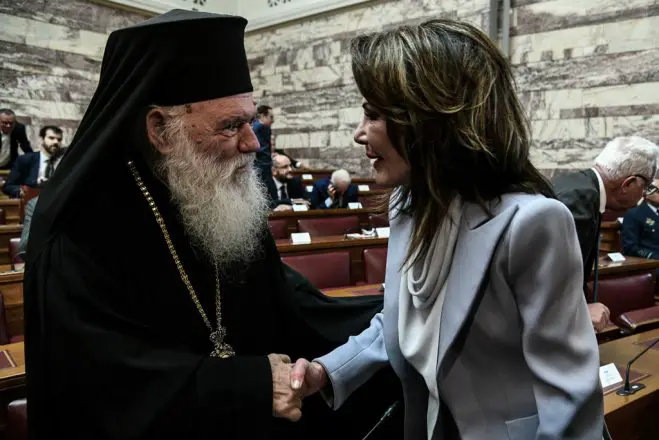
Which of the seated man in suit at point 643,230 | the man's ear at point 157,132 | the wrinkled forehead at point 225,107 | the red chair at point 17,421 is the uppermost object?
the wrinkled forehead at point 225,107

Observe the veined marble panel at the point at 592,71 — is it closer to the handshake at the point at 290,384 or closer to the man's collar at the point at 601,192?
the man's collar at the point at 601,192

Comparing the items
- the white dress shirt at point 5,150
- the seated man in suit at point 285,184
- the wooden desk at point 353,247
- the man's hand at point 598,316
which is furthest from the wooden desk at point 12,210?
the man's hand at point 598,316

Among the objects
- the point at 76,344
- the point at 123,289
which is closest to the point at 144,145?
the point at 123,289

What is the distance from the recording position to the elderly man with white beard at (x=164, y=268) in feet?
4.12

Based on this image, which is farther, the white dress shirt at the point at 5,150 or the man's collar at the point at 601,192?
the white dress shirt at the point at 5,150

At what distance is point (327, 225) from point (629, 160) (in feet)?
12.0

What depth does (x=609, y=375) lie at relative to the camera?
84.0 inches

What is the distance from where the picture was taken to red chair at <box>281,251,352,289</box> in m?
3.81

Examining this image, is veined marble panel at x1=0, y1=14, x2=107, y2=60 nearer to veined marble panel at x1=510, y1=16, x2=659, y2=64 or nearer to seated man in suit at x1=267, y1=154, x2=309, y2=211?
seated man in suit at x1=267, y1=154, x2=309, y2=211

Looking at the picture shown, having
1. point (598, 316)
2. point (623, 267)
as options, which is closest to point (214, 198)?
point (598, 316)

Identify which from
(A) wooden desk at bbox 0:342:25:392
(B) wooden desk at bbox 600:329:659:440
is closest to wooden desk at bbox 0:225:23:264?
(A) wooden desk at bbox 0:342:25:392

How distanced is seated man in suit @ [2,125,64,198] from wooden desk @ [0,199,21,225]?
0.65 m

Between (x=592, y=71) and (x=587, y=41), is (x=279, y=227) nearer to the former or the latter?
(x=592, y=71)

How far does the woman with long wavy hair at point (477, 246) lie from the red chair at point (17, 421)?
1.13 metres
